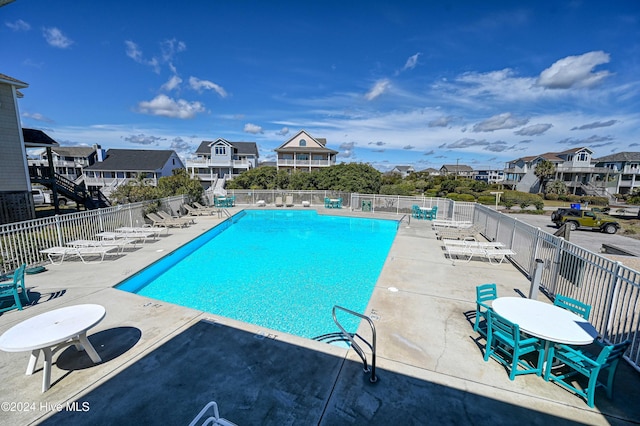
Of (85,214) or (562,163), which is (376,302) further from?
(562,163)

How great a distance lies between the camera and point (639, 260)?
30.4ft

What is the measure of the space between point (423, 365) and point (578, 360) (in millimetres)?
1768

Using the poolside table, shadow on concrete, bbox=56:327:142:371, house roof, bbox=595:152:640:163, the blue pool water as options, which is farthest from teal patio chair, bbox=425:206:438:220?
house roof, bbox=595:152:640:163

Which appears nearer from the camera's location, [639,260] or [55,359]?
A: [55,359]

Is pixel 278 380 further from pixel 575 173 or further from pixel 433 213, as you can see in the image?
pixel 575 173

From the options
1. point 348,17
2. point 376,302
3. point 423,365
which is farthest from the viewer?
point 348,17

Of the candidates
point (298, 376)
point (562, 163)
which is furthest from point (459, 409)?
point (562, 163)

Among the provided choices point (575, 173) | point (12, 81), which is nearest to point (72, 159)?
point (12, 81)

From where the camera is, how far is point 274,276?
28.6 ft

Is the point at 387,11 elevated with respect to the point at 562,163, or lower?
elevated

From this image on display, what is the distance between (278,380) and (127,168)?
4461cm

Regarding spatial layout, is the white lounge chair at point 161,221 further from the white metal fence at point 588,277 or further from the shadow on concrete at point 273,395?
the white metal fence at point 588,277

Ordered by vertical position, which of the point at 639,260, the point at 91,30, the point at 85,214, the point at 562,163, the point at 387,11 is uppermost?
the point at 387,11

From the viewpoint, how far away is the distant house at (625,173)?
42.0 metres
